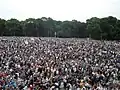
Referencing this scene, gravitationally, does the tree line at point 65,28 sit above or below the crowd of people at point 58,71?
above

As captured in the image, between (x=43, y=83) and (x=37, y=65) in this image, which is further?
(x=37, y=65)

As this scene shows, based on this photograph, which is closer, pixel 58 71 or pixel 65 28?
pixel 58 71

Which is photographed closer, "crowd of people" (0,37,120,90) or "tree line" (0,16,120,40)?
"crowd of people" (0,37,120,90)

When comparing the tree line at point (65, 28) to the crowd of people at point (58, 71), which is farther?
the tree line at point (65, 28)

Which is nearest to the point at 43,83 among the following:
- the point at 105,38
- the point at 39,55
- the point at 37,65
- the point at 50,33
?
the point at 37,65

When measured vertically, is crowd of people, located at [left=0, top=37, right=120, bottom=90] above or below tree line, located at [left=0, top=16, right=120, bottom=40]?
below

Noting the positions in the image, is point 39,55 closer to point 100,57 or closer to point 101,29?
point 100,57

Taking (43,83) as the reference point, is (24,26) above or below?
above

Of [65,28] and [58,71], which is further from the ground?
[65,28]
